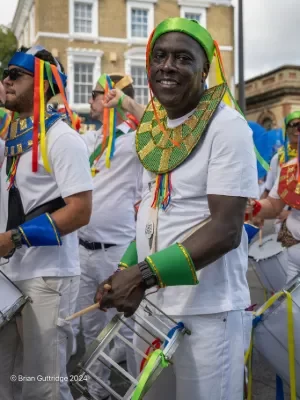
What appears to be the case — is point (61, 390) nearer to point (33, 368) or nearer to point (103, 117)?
point (33, 368)

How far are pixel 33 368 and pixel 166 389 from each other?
745 millimetres

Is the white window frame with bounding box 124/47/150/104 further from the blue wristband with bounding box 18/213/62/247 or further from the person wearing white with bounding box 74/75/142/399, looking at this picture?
the blue wristband with bounding box 18/213/62/247

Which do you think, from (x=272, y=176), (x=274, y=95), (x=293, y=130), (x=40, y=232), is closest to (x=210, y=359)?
(x=40, y=232)

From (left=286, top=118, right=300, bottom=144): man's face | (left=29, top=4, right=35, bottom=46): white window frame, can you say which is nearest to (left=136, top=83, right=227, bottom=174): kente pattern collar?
(left=286, top=118, right=300, bottom=144): man's face

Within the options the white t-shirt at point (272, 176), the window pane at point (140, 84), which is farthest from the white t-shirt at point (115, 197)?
the window pane at point (140, 84)

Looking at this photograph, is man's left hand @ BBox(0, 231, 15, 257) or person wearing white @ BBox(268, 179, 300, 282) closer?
man's left hand @ BBox(0, 231, 15, 257)

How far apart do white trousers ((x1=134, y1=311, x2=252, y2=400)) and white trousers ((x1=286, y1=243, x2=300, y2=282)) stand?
→ 213 centimetres

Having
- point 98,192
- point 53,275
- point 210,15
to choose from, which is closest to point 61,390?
point 53,275

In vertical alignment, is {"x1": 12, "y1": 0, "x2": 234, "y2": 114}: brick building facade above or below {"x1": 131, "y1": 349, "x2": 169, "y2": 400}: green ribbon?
above

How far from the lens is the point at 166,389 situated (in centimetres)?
205

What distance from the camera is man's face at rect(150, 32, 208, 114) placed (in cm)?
187

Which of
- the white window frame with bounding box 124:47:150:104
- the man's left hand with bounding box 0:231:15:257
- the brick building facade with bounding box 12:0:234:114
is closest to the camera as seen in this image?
the man's left hand with bounding box 0:231:15:257

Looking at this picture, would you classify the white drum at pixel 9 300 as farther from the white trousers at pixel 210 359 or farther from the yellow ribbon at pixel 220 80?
the yellow ribbon at pixel 220 80

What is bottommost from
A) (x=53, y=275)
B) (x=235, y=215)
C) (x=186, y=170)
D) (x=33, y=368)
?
(x=33, y=368)
